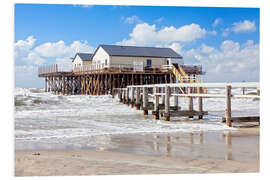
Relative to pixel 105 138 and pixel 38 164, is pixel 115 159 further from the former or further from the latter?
pixel 105 138

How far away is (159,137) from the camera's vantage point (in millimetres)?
8148

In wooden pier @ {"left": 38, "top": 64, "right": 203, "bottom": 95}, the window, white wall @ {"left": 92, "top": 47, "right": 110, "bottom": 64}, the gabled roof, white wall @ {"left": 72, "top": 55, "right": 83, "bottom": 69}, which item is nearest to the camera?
wooden pier @ {"left": 38, "top": 64, "right": 203, "bottom": 95}

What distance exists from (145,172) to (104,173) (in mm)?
606

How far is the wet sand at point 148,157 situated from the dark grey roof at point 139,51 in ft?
87.1

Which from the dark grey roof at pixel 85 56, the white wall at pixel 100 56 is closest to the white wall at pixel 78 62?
the dark grey roof at pixel 85 56

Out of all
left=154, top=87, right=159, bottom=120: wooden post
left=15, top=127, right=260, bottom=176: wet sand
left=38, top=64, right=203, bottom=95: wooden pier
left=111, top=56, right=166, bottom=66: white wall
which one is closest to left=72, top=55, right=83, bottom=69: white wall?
left=38, top=64, right=203, bottom=95: wooden pier

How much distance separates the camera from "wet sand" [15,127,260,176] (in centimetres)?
498

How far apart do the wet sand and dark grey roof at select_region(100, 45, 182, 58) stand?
26.5 m

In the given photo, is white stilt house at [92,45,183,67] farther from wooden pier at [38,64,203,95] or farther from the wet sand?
the wet sand

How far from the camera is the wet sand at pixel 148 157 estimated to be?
4980 millimetres

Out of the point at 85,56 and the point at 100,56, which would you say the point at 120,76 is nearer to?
the point at 100,56

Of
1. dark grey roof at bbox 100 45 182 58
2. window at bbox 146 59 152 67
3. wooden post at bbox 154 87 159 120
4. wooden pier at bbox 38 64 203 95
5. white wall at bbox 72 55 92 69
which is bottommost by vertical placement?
wooden post at bbox 154 87 159 120
